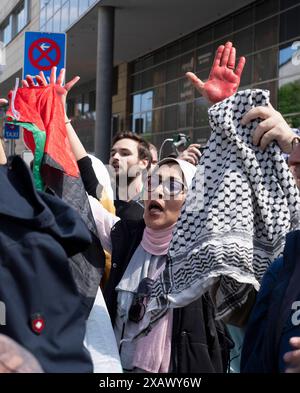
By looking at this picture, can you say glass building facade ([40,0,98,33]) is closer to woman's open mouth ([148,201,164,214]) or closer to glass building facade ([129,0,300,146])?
glass building facade ([129,0,300,146])

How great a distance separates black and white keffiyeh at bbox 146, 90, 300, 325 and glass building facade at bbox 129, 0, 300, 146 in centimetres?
956

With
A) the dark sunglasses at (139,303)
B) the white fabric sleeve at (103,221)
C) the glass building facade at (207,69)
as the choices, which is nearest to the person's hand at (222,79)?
the white fabric sleeve at (103,221)

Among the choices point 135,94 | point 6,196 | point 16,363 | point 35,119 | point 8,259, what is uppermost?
point 135,94

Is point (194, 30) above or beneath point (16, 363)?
above

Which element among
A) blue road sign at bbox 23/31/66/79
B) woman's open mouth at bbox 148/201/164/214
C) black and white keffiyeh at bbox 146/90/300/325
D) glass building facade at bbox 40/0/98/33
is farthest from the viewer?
glass building facade at bbox 40/0/98/33

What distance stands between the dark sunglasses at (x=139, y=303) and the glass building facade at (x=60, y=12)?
655 inches

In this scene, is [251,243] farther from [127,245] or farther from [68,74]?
[68,74]

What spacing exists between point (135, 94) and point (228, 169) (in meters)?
23.7

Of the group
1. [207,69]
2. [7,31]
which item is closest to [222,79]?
[207,69]

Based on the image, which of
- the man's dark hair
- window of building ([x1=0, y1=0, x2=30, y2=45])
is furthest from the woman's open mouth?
window of building ([x1=0, y1=0, x2=30, y2=45])

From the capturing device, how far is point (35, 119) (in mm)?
2828

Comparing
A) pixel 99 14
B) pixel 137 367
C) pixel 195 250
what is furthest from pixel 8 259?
pixel 99 14

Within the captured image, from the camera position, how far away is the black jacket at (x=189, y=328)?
325 centimetres

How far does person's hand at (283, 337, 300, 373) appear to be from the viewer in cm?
192
